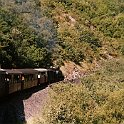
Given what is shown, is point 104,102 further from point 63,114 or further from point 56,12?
point 56,12

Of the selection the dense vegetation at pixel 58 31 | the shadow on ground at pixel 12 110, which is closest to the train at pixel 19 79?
the shadow on ground at pixel 12 110

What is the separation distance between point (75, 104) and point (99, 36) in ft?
226

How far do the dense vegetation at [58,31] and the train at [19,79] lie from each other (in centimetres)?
572

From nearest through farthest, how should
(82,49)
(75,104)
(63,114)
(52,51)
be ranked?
(63,114) < (75,104) < (52,51) < (82,49)

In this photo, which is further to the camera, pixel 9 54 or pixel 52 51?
pixel 52 51

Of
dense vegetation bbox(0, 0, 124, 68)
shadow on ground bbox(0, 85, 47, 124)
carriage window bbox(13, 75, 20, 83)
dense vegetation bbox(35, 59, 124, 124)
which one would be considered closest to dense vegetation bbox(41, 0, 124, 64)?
dense vegetation bbox(0, 0, 124, 68)

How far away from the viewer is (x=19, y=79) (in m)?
36.8

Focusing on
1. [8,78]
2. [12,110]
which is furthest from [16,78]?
[12,110]

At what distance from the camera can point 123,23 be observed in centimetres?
11150

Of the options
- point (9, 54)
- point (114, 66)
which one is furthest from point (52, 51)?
point (9, 54)

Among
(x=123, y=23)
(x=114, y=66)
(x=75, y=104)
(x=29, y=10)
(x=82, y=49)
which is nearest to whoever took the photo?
(x=75, y=104)

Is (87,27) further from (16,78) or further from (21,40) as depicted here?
(16,78)

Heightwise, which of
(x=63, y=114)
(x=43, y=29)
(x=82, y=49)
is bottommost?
(x=82, y=49)

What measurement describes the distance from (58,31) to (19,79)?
53.6 metres
